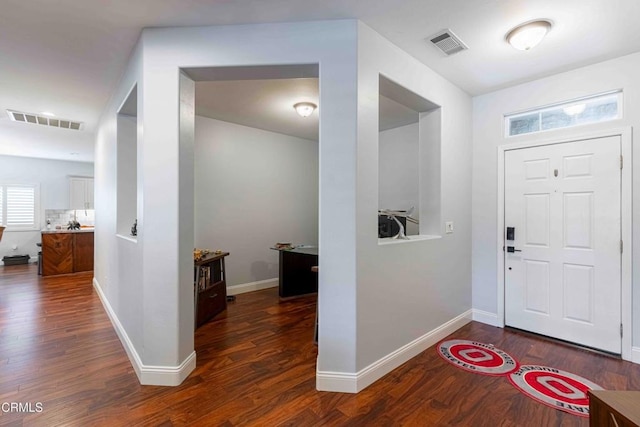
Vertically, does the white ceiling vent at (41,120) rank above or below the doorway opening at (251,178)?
above

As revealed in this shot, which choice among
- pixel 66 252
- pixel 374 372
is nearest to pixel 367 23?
pixel 374 372

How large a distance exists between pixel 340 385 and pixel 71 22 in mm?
3299

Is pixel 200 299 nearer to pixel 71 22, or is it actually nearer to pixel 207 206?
pixel 207 206

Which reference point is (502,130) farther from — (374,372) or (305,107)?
(374,372)

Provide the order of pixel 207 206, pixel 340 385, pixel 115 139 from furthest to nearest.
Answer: pixel 207 206
pixel 115 139
pixel 340 385

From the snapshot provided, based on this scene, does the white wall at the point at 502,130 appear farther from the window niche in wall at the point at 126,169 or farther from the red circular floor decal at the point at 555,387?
the window niche in wall at the point at 126,169

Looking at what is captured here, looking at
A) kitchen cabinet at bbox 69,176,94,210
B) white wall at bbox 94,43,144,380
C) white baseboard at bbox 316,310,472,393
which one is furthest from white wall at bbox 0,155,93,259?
white baseboard at bbox 316,310,472,393

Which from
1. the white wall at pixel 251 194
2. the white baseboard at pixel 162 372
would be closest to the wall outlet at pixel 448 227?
the white baseboard at pixel 162 372

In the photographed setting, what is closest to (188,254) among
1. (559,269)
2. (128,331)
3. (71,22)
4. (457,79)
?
(128,331)

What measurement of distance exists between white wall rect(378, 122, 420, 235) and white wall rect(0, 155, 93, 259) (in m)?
8.01

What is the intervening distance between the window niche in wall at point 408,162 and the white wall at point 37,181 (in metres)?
8.12

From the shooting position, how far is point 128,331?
2676 millimetres

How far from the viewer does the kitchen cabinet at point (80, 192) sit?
762 cm

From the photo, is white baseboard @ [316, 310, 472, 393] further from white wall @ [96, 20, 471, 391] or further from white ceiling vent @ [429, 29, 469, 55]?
white ceiling vent @ [429, 29, 469, 55]
